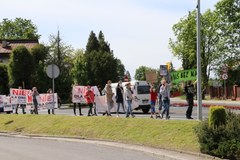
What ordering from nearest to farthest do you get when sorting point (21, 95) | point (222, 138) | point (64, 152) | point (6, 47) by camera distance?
point (222, 138) → point (64, 152) → point (21, 95) → point (6, 47)

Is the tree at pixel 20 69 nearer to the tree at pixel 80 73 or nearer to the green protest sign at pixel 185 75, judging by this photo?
the tree at pixel 80 73

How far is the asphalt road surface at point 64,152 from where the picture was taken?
15.5 meters

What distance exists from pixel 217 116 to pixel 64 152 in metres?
5.25

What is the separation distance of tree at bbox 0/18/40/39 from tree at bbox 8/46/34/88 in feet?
136

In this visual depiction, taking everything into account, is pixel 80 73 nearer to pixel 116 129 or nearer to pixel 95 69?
pixel 95 69

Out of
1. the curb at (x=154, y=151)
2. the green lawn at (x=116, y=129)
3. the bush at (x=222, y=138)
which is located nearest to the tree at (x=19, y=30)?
the green lawn at (x=116, y=129)

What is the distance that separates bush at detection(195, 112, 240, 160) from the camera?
14094 millimetres

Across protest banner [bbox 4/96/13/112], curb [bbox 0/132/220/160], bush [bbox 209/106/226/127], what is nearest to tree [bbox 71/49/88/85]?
protest banner [bbox 4/96/13/112]

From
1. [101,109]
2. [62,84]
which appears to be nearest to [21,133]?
[101,109]

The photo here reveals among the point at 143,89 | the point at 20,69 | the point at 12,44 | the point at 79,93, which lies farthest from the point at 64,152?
the point at 12,44

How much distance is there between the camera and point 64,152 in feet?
55.7

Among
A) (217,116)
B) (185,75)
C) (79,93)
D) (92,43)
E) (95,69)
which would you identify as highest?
(92,43)

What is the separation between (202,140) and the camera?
1508 centimetres

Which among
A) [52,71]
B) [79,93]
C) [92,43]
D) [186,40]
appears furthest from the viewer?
[92,43]
